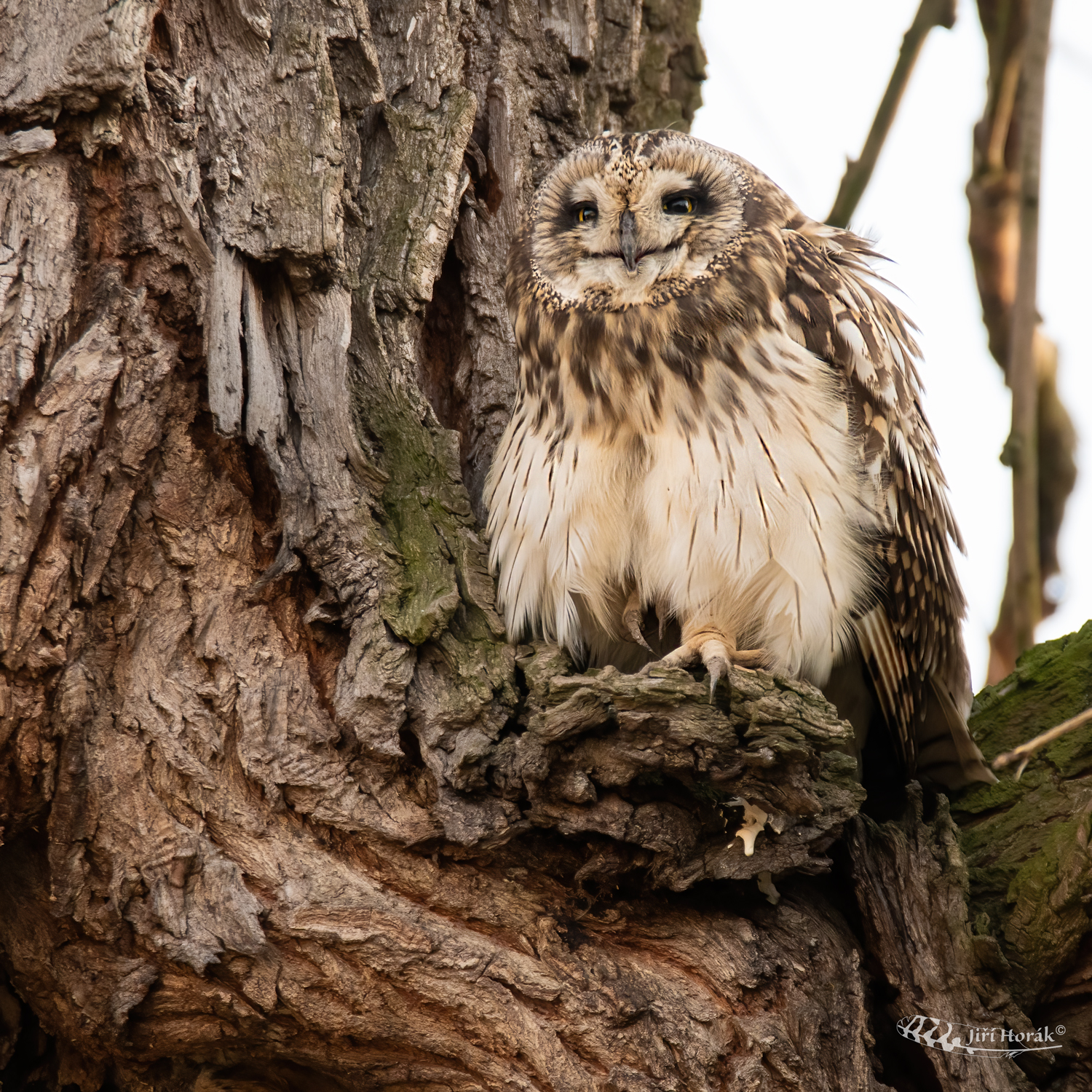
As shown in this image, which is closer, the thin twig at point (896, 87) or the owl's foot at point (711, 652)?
the owl's foot at point (711, 652)

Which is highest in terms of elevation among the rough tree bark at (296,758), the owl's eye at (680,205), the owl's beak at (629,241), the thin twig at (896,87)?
the thin twig at (896,87)

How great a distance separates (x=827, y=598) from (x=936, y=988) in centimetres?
80

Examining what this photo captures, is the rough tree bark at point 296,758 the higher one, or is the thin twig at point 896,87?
the thin twig at point 896,87

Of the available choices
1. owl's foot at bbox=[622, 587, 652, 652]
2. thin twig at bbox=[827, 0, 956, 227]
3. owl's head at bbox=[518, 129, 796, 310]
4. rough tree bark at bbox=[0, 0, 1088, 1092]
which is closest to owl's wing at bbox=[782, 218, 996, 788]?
owl's head at bbox=[518, 129, 796, 310]

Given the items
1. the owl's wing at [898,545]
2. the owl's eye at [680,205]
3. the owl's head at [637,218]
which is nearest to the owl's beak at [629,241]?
the owl's head at [637,218]

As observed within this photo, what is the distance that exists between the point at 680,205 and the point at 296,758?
157 cm

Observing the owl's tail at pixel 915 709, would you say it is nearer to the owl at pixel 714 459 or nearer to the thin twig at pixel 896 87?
the owl at pixel 714 459

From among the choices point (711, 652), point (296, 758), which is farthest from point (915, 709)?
point (296, 758)

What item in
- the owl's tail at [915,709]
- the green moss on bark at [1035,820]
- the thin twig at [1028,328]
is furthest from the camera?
the thin twig at [1028,328]

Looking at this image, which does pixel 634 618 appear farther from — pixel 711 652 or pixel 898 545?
pixel 898 545

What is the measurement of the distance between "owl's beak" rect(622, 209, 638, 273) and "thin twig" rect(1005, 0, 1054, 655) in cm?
103

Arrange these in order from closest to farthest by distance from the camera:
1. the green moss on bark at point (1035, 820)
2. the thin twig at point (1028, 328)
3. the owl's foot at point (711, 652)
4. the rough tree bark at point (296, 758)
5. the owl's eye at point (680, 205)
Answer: the rough tree bark at point (296, 758) < the green moss on bark at point (1035, 820) < the owl's foot at point (711, 652) < the owl's eye at point (680, 205) < the thin twig at point (1028, 328)

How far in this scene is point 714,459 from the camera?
2.54 m

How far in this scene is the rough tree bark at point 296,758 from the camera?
202 centimetres
